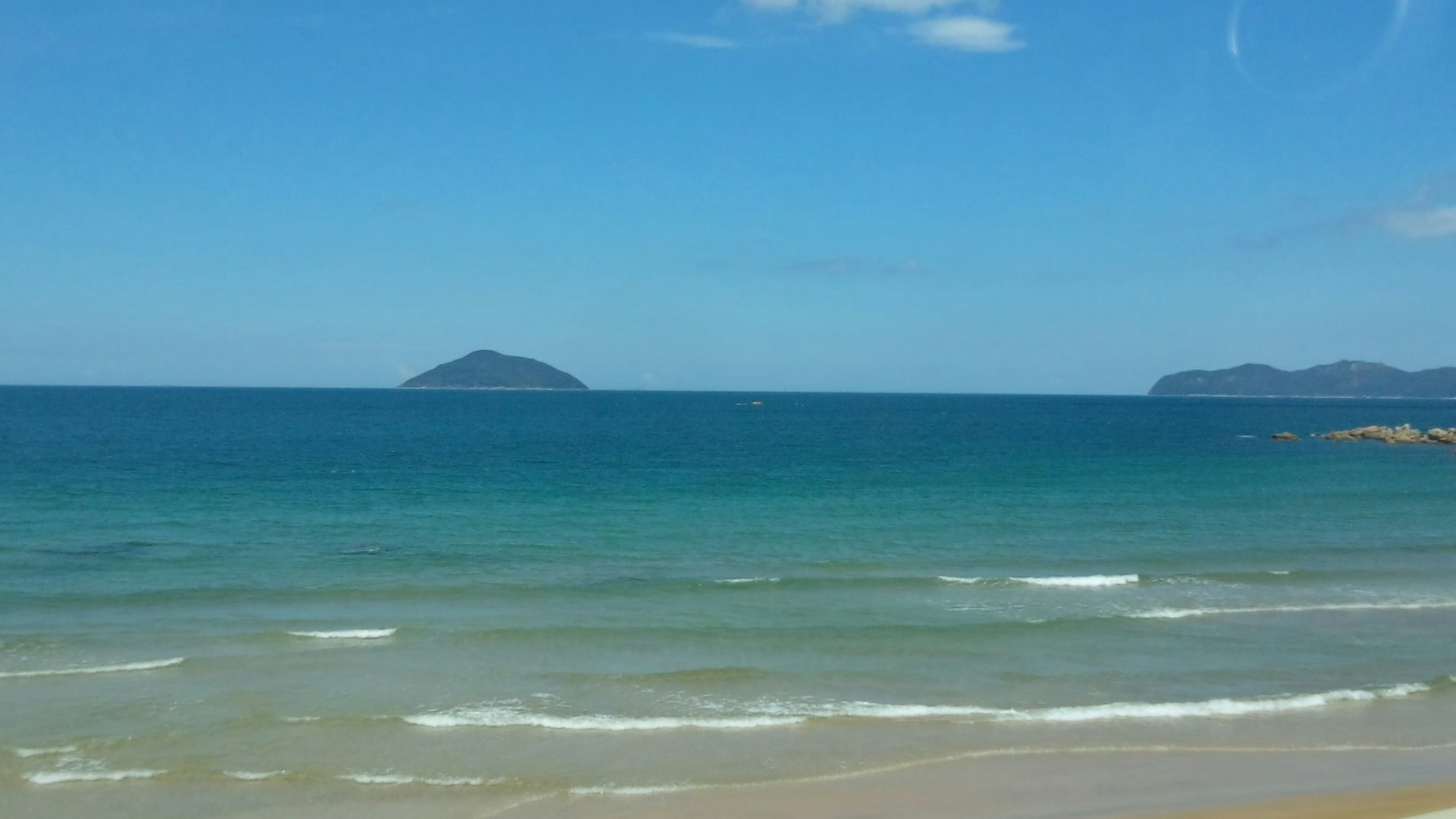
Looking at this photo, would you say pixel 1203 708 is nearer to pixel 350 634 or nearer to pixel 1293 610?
pixel 1293 610

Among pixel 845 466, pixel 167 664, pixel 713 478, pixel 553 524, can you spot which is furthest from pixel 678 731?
pixel 845 466

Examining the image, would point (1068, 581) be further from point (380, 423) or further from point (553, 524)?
point (380, 423)

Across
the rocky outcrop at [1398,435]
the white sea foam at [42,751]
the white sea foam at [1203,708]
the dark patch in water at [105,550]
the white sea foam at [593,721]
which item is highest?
the rocky outcrop at [1398,435]

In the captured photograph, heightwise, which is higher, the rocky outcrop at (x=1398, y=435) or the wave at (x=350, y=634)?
the rocky outcrop at (x=1398, y=435)

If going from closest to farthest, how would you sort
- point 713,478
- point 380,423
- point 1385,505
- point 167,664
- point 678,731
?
point 678,731 < point 167,664 < point 1385,505 < point 713,478 < point 380,423

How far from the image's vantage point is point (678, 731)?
45.0ft

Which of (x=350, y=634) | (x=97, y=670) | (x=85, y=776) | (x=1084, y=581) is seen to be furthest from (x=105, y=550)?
(x=1084, y=581)

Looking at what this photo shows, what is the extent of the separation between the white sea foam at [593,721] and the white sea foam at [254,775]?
1.91 m

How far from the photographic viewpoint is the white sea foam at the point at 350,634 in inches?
709

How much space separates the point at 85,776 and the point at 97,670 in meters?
4.49

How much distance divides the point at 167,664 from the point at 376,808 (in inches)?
275

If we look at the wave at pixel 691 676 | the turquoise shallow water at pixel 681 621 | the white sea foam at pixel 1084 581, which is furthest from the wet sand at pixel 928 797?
the white sea foam at pixel 1084 581

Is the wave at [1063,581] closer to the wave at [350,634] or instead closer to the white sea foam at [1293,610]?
the white sea foam at [1293,610]

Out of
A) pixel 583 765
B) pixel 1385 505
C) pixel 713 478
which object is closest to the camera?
pixel 583 765
